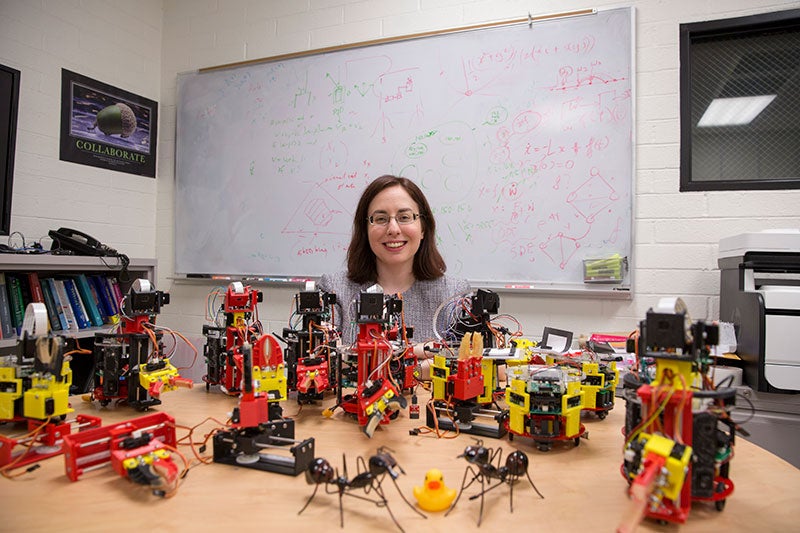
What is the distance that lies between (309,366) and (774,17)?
254 centimetres

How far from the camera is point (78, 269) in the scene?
2.44 metres

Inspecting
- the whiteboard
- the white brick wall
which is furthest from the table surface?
the white brick wall

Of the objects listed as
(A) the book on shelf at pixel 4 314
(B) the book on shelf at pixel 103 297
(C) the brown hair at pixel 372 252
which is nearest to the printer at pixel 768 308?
(C) the brown hair at pixel 372 252

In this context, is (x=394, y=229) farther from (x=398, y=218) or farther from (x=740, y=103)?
(x=740, y=103)

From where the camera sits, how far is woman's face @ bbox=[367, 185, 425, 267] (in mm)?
1901

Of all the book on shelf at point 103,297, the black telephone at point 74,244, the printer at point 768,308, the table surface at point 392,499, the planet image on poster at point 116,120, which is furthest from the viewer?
the planet image on poster at point 116,120

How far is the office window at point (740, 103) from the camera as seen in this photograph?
2.25 m

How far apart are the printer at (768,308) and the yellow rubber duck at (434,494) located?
149 centimetres

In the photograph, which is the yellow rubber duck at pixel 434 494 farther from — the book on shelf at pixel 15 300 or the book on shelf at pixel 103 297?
the book on shelf at pixel 103 297

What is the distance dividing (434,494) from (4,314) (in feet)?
7.46

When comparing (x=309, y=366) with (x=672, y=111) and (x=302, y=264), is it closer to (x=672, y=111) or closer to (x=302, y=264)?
(x=302, y=264)

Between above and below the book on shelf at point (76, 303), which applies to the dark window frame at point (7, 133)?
above

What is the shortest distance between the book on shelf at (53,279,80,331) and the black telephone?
0.56 feet

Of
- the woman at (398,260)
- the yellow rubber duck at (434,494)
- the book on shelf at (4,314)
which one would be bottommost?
the yellow rubber duck at (434,494)
